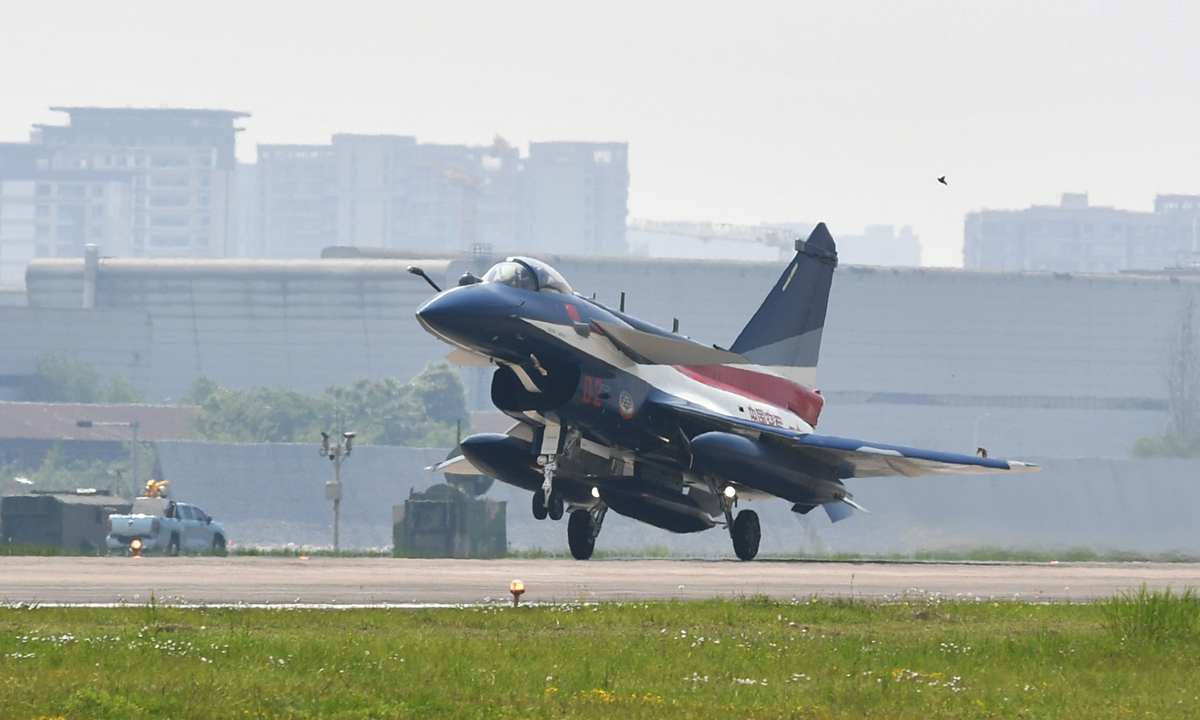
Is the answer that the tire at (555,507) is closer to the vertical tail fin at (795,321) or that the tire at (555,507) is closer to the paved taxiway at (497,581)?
the paved taxiway at (497,581)

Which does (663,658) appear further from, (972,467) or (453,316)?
(972,467)

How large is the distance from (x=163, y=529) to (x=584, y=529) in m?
23.5

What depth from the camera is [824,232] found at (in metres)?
40.2

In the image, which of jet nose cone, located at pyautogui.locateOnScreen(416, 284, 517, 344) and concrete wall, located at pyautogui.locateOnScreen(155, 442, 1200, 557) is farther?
concrete wall, located at pyautogui.locateOnScreen(155, 442, 1200, 557)

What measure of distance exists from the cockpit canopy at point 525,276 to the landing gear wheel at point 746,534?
6.35m

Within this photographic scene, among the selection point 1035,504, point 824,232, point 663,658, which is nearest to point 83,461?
point 1035,504

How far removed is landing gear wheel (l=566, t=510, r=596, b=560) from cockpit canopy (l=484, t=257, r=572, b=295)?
4879mm

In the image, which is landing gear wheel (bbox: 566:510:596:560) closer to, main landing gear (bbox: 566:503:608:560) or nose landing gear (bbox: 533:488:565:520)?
main landing gear (bbox: 566:503:608:560)

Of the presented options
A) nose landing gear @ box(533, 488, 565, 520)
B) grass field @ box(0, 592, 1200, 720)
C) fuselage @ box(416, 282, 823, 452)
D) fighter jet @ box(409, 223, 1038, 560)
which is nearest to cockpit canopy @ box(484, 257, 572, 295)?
fighter jet @ box(409, 223, 1038, 560)

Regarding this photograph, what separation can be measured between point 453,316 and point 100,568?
6.84 m

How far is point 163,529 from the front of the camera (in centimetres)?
5394

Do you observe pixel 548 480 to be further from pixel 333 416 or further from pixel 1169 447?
pixel 333 416

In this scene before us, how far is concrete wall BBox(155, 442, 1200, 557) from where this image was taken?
64.2 meters

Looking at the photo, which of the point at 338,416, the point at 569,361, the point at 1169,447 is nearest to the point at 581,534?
the point at 569,361
